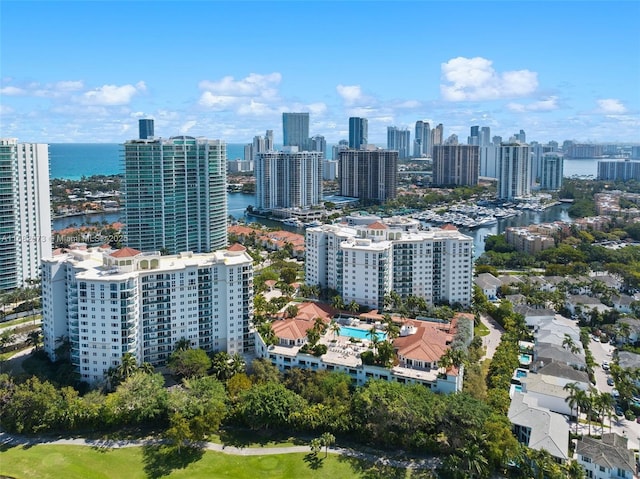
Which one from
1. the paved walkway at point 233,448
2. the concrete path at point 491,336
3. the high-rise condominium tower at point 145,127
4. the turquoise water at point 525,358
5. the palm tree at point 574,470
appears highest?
the high-rise condominium tower at point 145,127

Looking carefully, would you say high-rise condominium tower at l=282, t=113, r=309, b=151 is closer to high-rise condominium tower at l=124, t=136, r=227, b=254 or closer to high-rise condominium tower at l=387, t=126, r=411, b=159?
high-rise condominium tower at l=387, t=126, r=411, b=159

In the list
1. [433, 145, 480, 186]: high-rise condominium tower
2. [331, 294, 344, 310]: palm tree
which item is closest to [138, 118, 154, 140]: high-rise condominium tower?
[433, 145, 480, 186]: high-rise condominium tower

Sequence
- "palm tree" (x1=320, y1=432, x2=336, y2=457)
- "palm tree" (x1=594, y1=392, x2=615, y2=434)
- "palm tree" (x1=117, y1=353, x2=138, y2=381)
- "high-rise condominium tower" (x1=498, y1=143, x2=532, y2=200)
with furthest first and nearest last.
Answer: "high-rise condominium tower" (x1=498, y1=143, x2=532, y2=200)
"palm tree" (x1=117, y1=353, x2=138, y2=381)
"palm tree" (x1=594, y1=392, x2=615, y2=434)
"palm tree" (x1=320, y1=432, x2=336, y2=457)

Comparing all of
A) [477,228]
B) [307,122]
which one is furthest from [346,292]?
[307,122]

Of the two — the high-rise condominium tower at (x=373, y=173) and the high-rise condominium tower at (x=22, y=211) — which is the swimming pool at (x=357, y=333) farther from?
the high-rise condominium tower at (x=373, y=173)

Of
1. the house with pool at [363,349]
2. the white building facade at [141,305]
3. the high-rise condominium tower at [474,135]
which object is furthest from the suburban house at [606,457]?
the high-rise condominium tower at [474,135]

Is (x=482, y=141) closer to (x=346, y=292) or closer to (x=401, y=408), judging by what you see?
(x=346, y=292)

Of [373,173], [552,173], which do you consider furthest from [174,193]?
[552,173]

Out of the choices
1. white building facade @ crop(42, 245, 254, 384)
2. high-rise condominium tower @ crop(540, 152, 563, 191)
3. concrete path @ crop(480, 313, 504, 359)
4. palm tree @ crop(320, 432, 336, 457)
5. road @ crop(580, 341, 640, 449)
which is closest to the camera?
palm tree @ crop(320, 432, 336, 457)
